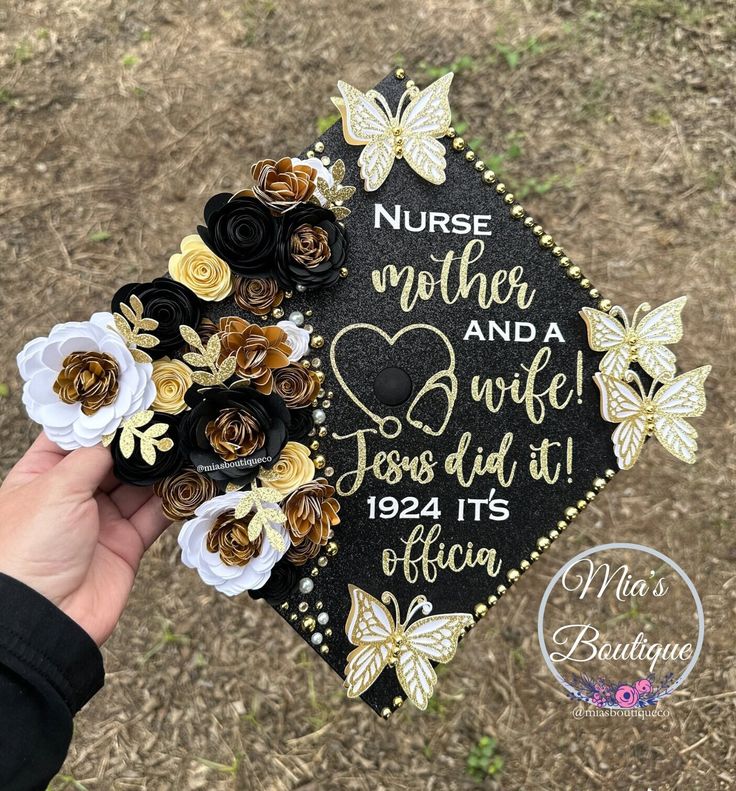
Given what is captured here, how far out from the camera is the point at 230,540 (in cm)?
143

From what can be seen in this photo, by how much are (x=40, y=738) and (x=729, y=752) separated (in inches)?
104

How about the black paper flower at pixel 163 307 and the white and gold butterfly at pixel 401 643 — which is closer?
the black paper flower at pixel 163 307

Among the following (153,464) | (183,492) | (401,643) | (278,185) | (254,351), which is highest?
(278,185)

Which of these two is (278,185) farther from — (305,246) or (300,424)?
(300,424)

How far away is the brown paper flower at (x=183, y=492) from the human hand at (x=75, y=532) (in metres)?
0.17

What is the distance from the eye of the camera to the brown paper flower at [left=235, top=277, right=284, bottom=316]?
5.23 ft

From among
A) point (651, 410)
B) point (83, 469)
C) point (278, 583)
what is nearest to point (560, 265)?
point (651, 410)

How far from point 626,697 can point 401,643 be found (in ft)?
4.26

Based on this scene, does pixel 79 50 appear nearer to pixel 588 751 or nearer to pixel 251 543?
pixel 251 543

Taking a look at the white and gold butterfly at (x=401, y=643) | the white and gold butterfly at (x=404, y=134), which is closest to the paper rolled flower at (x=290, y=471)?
the white and gold butterfly at (x=401, y=643)

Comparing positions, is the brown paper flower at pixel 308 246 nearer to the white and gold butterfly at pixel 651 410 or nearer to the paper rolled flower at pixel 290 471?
the paper rolled flower at pixel 290 471

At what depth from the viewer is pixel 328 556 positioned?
5.51 ft

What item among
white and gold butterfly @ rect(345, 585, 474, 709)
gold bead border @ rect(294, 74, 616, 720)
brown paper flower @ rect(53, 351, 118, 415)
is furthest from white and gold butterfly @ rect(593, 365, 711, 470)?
brown paper flower @ rect(53, 351, 118, 415)

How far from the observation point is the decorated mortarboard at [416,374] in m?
1.59
